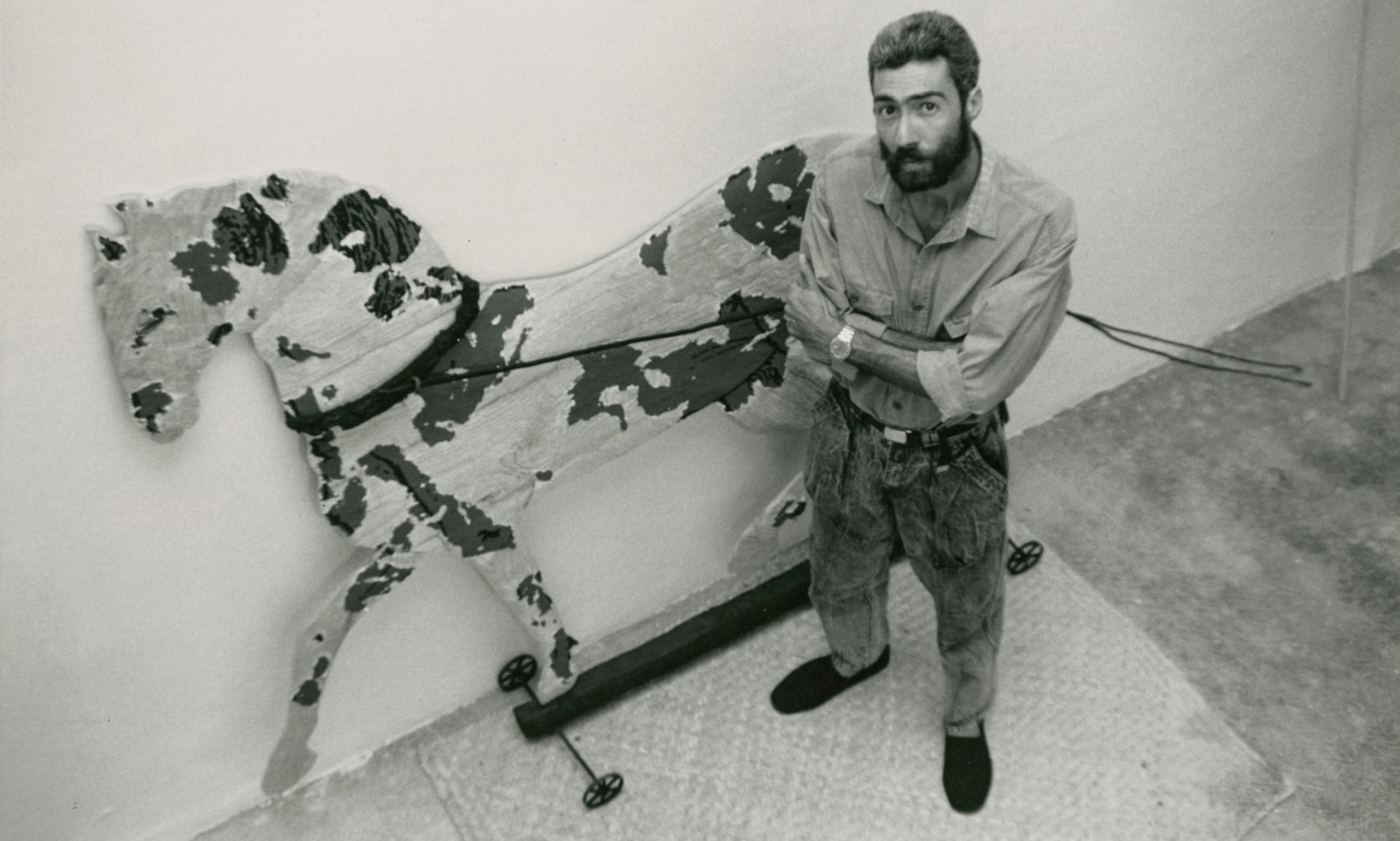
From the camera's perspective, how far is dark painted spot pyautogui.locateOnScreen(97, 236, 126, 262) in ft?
5.89

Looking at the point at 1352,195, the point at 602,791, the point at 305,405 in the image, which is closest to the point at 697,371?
the point at 305,405

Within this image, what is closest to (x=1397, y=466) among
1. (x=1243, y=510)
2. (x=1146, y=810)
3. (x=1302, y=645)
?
(x=1243, y=510)

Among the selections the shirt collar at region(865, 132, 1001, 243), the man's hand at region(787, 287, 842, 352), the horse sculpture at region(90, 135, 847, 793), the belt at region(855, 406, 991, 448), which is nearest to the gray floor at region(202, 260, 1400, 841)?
the horse sculpture at region(90, 135, 847, 793)

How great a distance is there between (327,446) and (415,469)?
0.16m

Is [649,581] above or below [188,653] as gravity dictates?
below

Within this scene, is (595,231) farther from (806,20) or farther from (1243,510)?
(1243,510)

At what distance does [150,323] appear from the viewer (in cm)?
188

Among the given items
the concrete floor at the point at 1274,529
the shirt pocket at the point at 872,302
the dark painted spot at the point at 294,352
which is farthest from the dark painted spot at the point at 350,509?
the concrete floor at the point at 1274,529

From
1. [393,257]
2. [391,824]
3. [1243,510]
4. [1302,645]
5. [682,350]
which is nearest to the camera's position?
[393,257]

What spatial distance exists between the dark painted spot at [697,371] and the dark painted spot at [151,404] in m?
0.66

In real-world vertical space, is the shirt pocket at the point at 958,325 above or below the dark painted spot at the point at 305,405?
below

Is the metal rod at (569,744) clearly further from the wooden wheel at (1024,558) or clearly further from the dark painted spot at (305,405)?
the wooden wheel at (1024,558)

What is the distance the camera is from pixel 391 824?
2.53 m

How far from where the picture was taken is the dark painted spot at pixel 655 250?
2.24 metres
